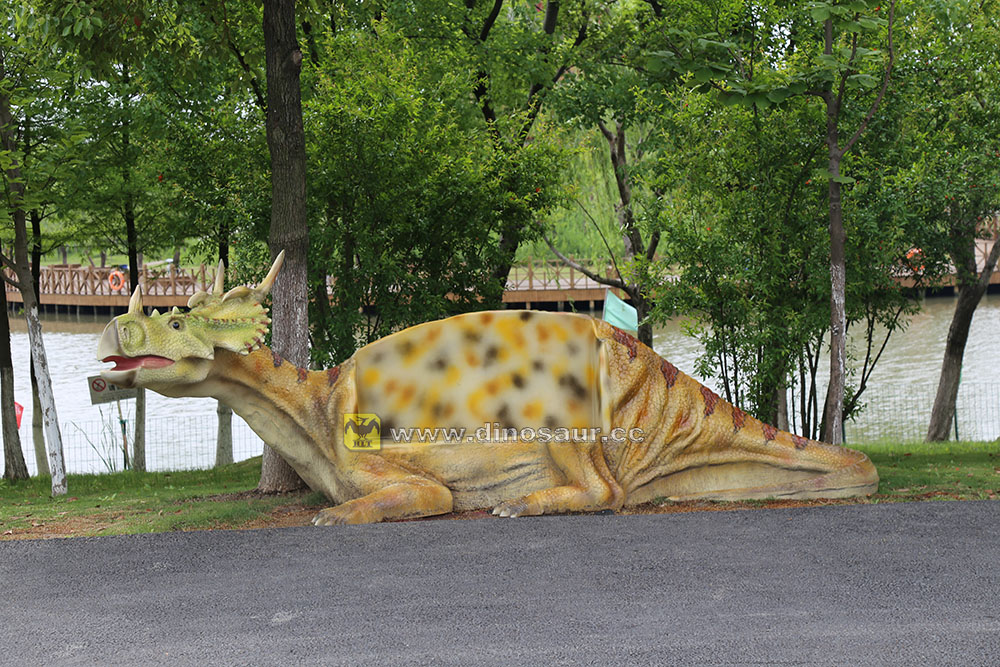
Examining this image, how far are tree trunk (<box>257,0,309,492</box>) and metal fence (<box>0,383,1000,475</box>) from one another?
291 inches

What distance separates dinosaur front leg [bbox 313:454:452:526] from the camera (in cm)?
698

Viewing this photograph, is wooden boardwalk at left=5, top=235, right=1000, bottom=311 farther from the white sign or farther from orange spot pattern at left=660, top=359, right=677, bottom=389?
orange spot pattern at left=660, top=359, right=677, bottom=389

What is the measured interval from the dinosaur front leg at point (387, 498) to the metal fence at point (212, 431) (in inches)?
329

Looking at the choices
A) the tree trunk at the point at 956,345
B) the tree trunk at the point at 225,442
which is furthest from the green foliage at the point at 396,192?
the tree trunk at the point at 956,345

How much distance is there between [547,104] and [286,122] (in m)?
5.79

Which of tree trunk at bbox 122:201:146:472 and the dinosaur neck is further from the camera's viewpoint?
tree trunk at bbox 122:201:146:472

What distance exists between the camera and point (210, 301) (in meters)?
6.95

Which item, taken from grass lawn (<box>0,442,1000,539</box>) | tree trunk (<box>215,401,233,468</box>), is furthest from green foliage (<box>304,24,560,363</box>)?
tree trunk (<box>215,401,233,468</box>)

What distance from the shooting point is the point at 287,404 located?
23.5ft

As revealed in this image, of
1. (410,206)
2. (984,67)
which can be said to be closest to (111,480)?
(410,206)

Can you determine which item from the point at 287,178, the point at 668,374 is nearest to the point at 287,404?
the point at 287,178

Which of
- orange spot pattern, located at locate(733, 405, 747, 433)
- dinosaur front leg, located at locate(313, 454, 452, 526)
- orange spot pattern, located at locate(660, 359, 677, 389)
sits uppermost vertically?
orange spot pattern, located at locate(660, 359, 677, 389)

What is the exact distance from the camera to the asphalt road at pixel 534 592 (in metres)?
4.74

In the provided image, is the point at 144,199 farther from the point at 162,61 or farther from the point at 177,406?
the point at 177,406
